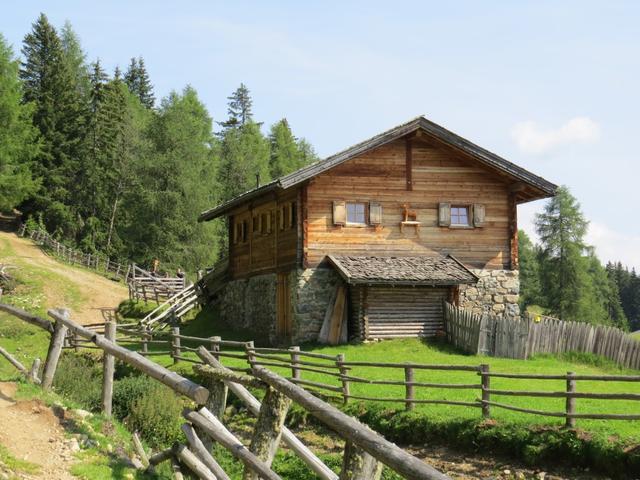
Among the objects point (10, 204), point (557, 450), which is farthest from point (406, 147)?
point (10, 204)

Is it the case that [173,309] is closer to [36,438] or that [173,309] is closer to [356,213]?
[356,213]

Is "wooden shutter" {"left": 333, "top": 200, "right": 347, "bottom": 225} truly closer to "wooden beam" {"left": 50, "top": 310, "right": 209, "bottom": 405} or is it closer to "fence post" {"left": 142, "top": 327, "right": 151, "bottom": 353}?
"fence post" {"left": 142, "top": 327, "right": 151, "bottom": 353}

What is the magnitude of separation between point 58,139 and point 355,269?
38.8 meters

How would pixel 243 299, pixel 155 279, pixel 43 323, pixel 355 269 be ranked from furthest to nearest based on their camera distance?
pixel 155 279 → pixel 243 299 → pixel 355 269 → pixel 43 323

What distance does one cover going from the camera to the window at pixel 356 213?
25.9 meters

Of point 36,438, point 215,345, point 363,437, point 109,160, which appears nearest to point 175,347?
point 215,345

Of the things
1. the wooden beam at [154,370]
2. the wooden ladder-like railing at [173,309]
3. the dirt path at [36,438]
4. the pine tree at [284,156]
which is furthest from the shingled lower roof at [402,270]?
the pine tree at [284,156]

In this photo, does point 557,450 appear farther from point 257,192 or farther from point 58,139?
point 58,139

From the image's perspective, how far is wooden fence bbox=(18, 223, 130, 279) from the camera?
164ft

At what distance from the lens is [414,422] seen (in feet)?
47.9

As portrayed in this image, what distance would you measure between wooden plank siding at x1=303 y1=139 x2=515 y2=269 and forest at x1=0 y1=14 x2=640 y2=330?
24.8 m

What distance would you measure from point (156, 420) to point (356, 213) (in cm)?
1305

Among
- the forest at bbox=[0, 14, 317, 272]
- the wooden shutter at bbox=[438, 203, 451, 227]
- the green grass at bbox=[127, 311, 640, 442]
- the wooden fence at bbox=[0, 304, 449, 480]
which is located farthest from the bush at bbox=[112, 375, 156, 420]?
the forest at bbox=[0, 14, 317, 272]

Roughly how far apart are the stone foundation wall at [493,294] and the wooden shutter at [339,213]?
15.7ft
